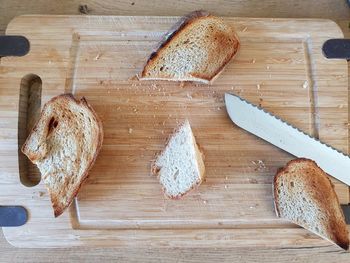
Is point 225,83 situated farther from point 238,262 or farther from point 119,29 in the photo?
point 238,262

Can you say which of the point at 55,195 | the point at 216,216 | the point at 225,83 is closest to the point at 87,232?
the point at 55,195

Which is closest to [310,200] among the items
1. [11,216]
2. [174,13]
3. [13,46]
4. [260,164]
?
[260,164]

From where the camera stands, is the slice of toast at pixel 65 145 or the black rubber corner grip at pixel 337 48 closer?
the slice of toast at pixel 65 145

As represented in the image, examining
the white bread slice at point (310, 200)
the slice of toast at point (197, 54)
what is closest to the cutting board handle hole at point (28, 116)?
the slice of toast at point (197, 54)

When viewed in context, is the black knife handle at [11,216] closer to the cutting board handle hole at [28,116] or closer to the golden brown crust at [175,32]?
the cutting board handle hole at [28,116]

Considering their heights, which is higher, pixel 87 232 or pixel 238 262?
pixel 87 232

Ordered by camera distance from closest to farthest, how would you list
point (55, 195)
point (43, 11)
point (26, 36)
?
point (55, 195) < point (26, 36) < point (43, 11)

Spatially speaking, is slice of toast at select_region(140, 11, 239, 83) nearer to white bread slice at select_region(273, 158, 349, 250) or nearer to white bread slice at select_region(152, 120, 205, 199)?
white bread slice at select_region(152, 120, 205, 199)
